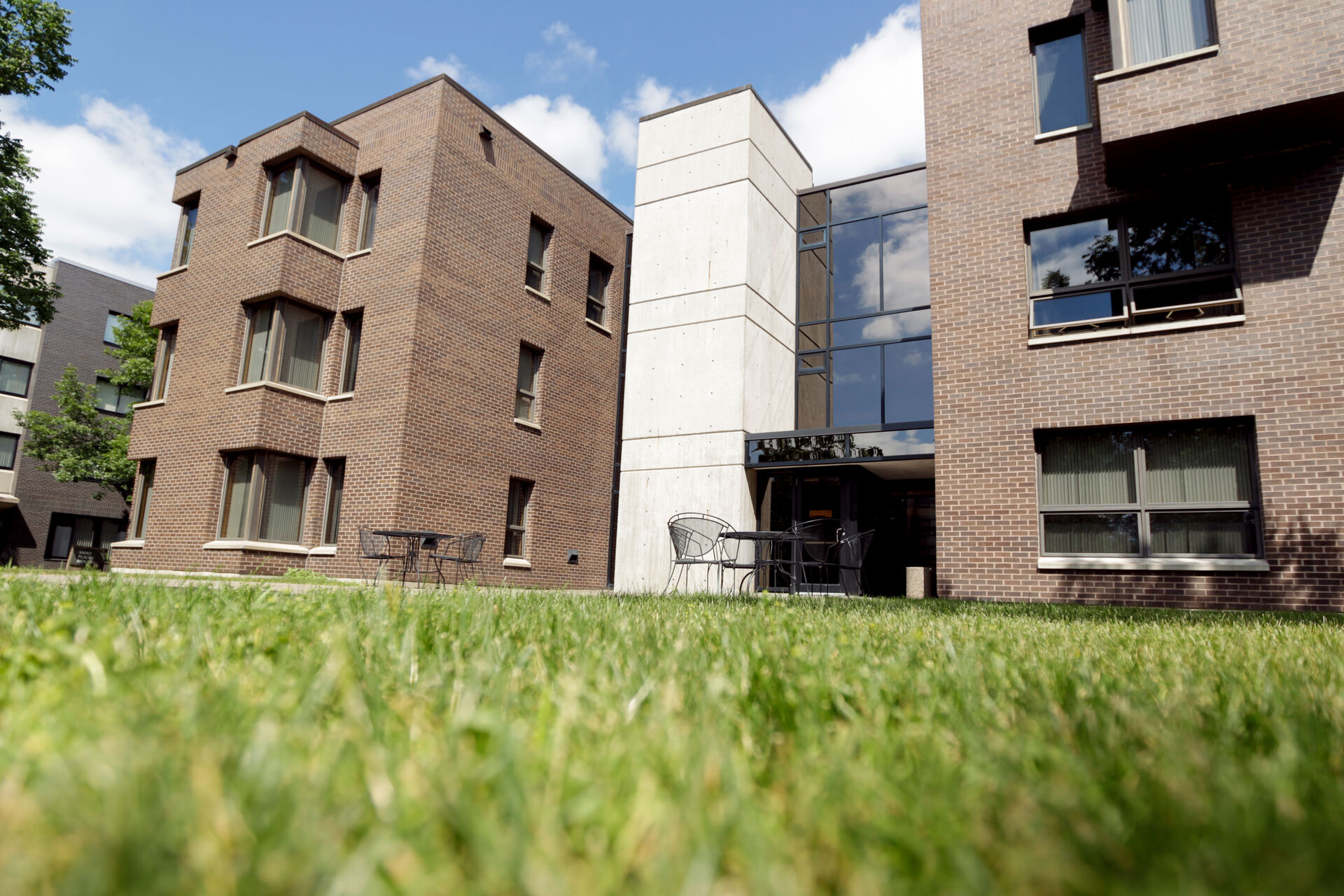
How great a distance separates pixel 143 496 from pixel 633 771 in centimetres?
1966

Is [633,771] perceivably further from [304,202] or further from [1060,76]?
[304,202]

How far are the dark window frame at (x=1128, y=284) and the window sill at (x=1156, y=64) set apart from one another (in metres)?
1.77

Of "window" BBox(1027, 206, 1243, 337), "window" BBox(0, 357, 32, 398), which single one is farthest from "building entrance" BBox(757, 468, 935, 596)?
"window" BBox(0, 357, 32, 398)

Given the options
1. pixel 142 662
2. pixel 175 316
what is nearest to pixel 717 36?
pixel 175 316

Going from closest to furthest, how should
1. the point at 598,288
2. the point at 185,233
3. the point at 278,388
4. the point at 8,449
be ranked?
the point at 278,388, the point at 185,233, the point at 598,288, the point at 8,449

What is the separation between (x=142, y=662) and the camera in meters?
1.86

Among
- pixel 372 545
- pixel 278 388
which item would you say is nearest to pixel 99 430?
pixel 278 388

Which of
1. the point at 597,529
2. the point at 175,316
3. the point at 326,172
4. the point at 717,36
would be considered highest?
the point at 717,36

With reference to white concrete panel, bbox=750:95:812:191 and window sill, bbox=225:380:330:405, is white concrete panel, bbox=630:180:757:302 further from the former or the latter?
window sill, bbox=225:380:330:405

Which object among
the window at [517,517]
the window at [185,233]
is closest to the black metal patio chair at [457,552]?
the window at [517,517]

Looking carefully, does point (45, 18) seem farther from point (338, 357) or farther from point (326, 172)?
point (338, 357)

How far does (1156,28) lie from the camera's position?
34.8 ft

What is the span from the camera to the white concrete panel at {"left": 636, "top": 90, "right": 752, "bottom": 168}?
16828 millimetres

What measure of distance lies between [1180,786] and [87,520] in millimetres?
43626
